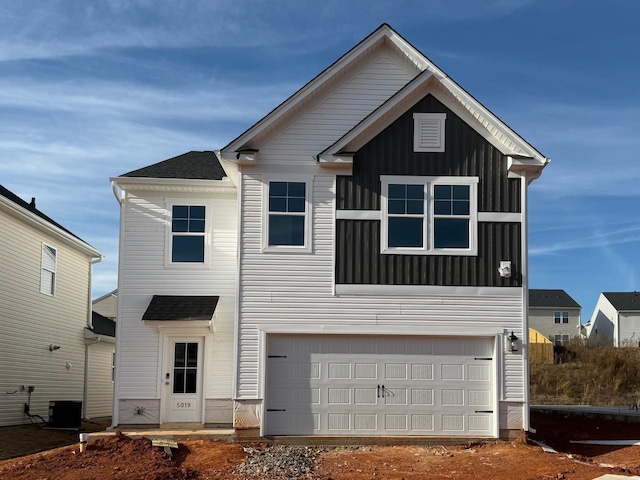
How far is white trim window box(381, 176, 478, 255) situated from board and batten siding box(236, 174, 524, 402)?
1.06 m

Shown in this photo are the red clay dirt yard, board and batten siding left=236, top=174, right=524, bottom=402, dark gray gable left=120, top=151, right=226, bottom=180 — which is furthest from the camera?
dark gray gable left=120, top=151, right=226, bottom=180

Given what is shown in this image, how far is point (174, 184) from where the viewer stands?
1750 centimetres

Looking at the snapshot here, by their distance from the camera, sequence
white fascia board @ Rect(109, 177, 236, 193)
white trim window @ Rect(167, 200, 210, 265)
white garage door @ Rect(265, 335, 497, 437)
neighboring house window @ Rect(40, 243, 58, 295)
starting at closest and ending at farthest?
white garage door @ Rect(265, 335, 497, 437) → white fascia board @ Rect(109, 177, 236, 193) → white trim window @ Rect(167, 200, 210, 265) → neighboring house window @ Rect(40, 243, 58, 295)

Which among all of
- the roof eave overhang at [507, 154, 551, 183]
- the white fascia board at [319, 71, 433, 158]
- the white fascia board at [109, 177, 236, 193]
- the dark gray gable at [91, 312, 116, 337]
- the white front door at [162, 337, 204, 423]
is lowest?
the white front door at [162, 337, 204, 423]

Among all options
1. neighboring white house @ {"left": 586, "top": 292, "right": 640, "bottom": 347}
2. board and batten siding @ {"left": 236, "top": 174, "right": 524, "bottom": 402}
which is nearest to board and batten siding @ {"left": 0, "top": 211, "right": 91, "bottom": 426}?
board and batten siding @ {"left": 236, "top": 174, "right": 524, "bottom": 402}

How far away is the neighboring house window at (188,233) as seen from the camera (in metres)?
17.6

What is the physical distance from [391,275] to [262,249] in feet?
9.07

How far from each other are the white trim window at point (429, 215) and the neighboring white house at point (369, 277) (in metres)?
0.03

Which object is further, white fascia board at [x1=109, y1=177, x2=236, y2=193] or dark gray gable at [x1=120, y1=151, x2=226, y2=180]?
dark gray gable at [x1=120, y1=151, x2=226, y2=180]

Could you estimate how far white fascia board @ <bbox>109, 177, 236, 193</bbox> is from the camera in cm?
1742

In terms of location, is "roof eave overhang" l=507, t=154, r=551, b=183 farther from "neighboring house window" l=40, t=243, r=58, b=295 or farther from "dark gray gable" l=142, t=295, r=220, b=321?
"neighboring house window" l=40, t=243, r=58, b=295

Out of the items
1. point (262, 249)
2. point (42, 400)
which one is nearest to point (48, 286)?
point (42, 400)

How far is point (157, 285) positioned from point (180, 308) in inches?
35.4

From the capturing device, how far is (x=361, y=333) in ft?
52.3
